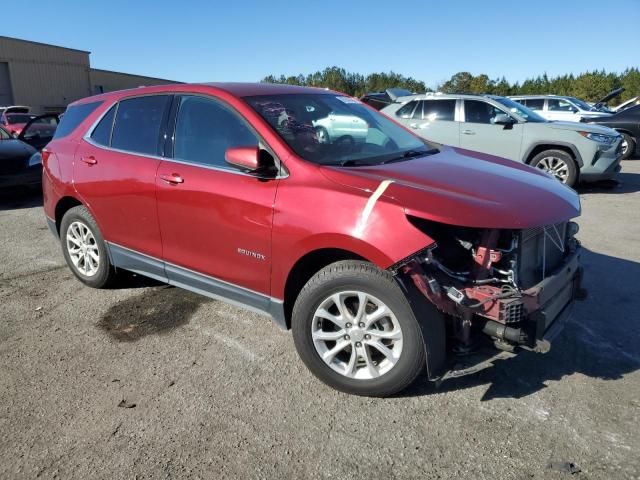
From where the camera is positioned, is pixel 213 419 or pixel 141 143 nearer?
pixel 213 419

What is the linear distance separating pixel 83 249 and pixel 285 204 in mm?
2577

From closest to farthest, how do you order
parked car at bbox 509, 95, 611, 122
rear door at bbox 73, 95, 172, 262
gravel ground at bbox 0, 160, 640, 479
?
gravel ground at bbox 0, 160, 640, 479 < rear door at bbox 73, 95, 172, 262 < parked car at bbox 509, 95, 611, 122

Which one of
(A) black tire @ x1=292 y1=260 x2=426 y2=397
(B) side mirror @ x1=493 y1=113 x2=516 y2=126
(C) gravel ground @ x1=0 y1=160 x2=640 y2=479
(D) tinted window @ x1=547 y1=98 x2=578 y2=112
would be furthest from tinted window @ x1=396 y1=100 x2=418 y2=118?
(D) tinted window @ x1=547 y1=98 x2=578 y2=112

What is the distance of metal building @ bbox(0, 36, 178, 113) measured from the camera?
35.5m

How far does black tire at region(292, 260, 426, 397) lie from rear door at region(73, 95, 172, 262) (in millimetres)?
1483

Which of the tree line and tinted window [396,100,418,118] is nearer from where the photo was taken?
tinted window [396,100,418,118]

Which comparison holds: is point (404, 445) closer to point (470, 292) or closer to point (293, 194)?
point (470, 292)

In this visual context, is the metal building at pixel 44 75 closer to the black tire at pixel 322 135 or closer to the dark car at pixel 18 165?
the dark car at pixel 18 165

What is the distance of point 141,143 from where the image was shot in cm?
395

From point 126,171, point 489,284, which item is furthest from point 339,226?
point 126,171

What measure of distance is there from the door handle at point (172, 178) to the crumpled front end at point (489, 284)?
1753mm

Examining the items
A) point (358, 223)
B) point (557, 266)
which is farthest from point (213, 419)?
point (557, 266)

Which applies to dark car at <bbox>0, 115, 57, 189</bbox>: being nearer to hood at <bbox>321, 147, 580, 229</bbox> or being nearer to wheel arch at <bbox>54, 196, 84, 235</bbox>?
wheel arch at <bbox>54, 196, 84, 235</bbox>

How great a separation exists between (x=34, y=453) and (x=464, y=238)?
8.27 ft
